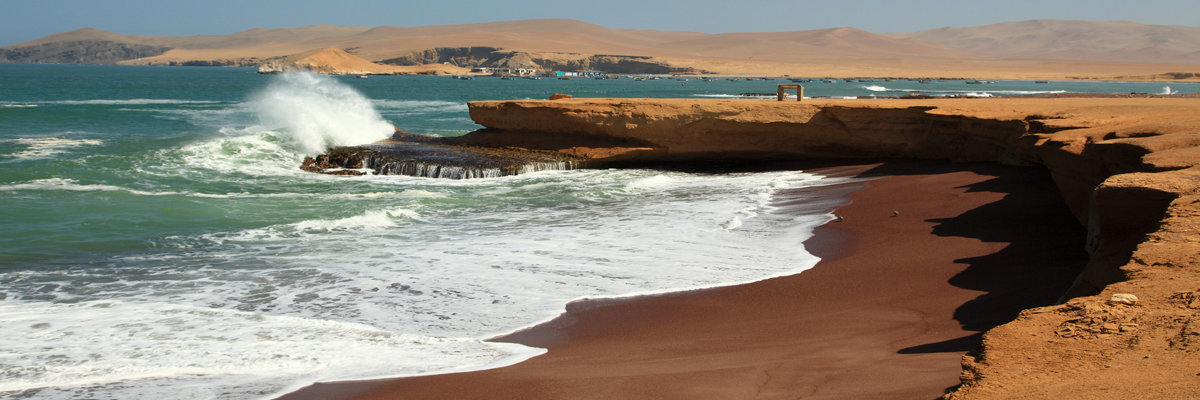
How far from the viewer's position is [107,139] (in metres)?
24.3

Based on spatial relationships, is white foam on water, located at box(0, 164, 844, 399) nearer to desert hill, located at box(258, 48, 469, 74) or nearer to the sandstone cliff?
the sandstone cliff

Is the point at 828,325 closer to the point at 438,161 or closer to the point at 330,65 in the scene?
the point at 438,161

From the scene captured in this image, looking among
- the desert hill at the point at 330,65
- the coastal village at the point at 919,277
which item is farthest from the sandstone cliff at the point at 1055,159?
the desert hill at the point at 330,65

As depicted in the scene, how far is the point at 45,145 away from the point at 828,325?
22.4 meters

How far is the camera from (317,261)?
9148mm

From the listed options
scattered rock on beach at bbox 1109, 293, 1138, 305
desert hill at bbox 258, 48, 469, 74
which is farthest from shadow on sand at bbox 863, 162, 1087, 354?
desert hill at bbox 258, 48, 469, 74

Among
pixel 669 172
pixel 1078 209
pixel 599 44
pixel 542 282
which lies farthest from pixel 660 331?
pixel 599 44

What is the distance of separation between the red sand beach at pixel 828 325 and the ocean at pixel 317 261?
0.42m

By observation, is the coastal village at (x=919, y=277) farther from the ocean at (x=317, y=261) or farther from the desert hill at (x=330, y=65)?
the desert hill at (x=330, y=65)

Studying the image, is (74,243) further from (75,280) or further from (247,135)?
(247,135)

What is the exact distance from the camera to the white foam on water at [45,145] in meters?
19.8

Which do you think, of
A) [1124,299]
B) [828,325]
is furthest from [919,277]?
[1124,299]

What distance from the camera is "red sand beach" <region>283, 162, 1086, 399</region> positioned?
502cm

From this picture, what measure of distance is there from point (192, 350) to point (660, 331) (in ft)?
11.1
